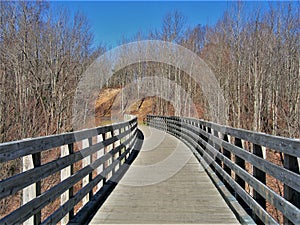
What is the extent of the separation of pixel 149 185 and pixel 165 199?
1.13 meters

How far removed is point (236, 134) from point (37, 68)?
1803cm

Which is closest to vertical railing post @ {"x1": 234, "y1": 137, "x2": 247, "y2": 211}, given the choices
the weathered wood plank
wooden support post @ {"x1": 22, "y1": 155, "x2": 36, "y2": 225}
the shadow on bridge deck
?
the shadow on bridge deck

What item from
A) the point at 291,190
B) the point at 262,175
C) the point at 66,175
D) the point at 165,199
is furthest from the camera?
the point at 165,199

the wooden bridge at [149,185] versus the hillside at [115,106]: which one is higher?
the hillside at [115,106]

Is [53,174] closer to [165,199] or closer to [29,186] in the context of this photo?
[29,186]

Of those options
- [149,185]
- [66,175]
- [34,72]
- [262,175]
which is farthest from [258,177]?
→ [34,72]

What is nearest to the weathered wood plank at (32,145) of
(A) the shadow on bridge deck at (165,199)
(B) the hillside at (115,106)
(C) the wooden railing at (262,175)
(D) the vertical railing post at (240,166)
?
(A) the shadow on bridge deck at (165,199)

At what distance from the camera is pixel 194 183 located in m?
6.89

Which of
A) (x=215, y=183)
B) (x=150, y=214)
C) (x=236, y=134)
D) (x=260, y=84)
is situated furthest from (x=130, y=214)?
(x=260, y=84)

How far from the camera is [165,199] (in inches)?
219

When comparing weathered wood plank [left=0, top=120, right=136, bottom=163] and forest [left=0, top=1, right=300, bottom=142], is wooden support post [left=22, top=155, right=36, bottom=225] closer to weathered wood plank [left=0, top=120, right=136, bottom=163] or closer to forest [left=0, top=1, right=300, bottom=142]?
weathered wood plank [left=0, top=120, right=136, bottom=163]

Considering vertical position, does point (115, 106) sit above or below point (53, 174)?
above

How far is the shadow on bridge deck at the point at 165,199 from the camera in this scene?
4562 millimetres

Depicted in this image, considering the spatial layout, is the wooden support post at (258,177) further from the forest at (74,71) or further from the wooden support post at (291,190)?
the forest at (74,71)
